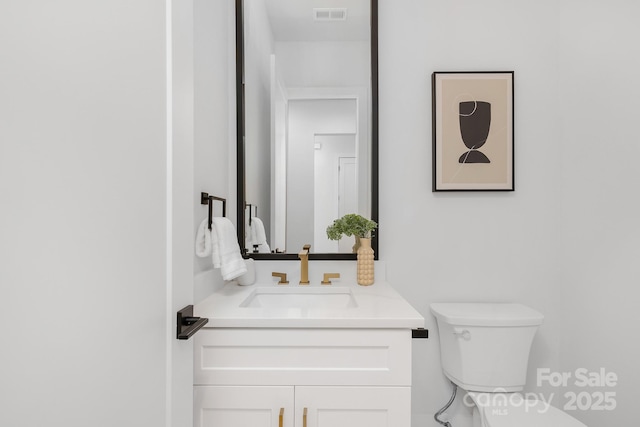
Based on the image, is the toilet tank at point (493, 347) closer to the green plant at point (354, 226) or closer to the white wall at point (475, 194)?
the white wall at point (475, 194)

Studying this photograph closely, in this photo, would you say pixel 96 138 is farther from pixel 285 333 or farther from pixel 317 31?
pixel 317 31

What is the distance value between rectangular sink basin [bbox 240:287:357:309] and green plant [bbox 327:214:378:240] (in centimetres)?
25

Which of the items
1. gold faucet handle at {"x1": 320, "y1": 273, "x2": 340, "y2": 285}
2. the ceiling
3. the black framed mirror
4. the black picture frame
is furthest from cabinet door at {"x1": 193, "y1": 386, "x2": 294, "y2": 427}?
the ceiling

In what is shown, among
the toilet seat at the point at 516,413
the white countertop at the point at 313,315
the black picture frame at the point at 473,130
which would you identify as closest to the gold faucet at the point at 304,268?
the white countertop at the point at 313,315

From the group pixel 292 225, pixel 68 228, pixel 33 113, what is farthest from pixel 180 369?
pixel 292 225

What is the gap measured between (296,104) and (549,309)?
1552 mm

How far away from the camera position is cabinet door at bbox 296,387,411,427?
102cm

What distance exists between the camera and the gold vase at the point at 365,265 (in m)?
1.54

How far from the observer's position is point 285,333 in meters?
1.04

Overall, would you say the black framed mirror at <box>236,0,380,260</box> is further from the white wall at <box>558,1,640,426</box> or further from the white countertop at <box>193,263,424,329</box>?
the white wall at <box>558,1,640,426</box>

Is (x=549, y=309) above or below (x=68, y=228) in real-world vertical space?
below

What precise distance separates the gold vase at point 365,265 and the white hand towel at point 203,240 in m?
0.65

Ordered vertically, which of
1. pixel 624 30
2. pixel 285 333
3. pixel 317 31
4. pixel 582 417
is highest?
pixel 317 31

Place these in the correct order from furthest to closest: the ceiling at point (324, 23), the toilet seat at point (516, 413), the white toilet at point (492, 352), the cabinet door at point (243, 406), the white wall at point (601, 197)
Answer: the ceiling at point (324, 23) → the white toilet at point (492, 352) → the white wall at point (601, 197) → the toilet seat at point (516, 413) → the cabinet door at point (243, 406)
